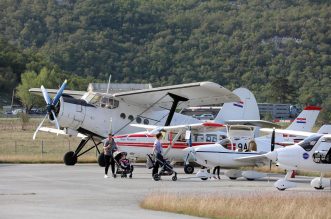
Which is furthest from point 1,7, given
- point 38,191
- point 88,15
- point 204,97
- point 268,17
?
point 38,191

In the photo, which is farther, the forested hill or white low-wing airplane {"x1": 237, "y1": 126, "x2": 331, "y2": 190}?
the forested hill

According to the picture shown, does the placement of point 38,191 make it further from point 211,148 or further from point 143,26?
point 143,26

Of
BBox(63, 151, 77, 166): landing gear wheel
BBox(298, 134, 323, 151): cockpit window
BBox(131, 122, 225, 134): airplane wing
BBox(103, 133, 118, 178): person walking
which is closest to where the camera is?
BBox(298, 134, 323, 151): cockpit window

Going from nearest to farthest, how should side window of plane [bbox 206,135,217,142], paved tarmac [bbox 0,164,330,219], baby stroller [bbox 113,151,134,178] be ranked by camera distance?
paved tarmac [bbox 0,164,330,219]
baby stroller [bbox 113,151,134,178]
side window of plane [bbox 206,135,217,142]

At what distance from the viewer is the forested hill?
12962 centimetres

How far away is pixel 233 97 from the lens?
31.7 metres

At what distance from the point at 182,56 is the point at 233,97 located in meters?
109

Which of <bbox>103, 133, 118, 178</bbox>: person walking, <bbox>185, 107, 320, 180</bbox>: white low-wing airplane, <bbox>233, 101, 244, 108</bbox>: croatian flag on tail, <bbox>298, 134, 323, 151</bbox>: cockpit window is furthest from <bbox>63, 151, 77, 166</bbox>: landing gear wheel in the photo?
<bbox>298, 134, 323, 151</bbox>: cockpit window

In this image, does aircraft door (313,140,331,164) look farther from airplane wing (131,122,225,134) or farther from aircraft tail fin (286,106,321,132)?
aircraft tail fin (286,106,321,132)

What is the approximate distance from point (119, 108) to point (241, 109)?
4918 mm

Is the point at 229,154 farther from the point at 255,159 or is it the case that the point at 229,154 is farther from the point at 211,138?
the point at 211,138

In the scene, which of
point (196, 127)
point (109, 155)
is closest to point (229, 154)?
point (196, 127)

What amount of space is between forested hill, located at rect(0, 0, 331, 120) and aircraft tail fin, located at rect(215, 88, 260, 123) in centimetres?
7181

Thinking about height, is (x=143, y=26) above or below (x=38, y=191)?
above
